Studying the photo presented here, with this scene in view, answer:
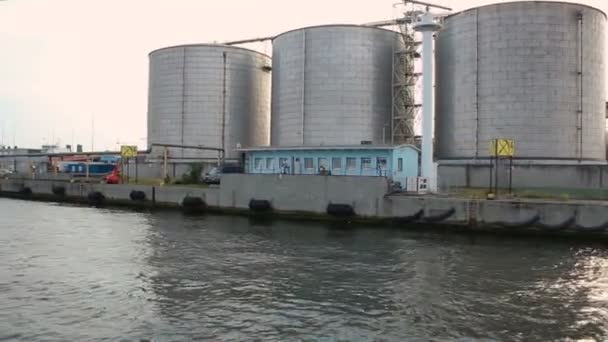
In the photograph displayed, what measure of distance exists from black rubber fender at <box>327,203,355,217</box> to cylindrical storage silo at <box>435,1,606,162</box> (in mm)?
16068

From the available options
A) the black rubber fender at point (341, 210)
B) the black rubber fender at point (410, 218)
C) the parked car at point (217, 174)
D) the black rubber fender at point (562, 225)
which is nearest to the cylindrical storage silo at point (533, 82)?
the black rubber fender at point (410, 218)

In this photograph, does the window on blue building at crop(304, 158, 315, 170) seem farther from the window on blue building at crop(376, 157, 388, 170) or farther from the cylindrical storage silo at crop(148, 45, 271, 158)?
the cylindrical storage silo at crop(148, 45, 271, 158)

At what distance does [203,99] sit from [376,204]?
1285 inches

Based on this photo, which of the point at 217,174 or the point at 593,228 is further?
the point at 217,174

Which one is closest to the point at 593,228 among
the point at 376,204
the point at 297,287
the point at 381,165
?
the point at 376,204

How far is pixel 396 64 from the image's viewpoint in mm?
52906

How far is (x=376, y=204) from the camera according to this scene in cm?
3297

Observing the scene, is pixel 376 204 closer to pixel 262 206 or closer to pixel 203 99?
pixel 262 206

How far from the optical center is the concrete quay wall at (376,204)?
90.2 ft

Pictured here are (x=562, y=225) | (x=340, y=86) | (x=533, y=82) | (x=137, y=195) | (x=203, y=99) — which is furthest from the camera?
(x=203, y=99)

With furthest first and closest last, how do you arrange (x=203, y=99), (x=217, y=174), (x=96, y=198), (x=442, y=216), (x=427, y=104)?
1. (x=203, y=99)
2. (x=96, y=198)
3. (x=217, y=174)
4. (x=427, y=104)
5. (x=442, y=216)

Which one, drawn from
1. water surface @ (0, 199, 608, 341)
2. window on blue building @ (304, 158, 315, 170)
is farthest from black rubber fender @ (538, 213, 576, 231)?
window on blue building @ (304, 158, 315, 170)

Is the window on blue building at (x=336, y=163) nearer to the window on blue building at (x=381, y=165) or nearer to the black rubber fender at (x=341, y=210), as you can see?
the window on blue building at (x=381, y=165)

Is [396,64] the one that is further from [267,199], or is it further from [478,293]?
[478,293]
